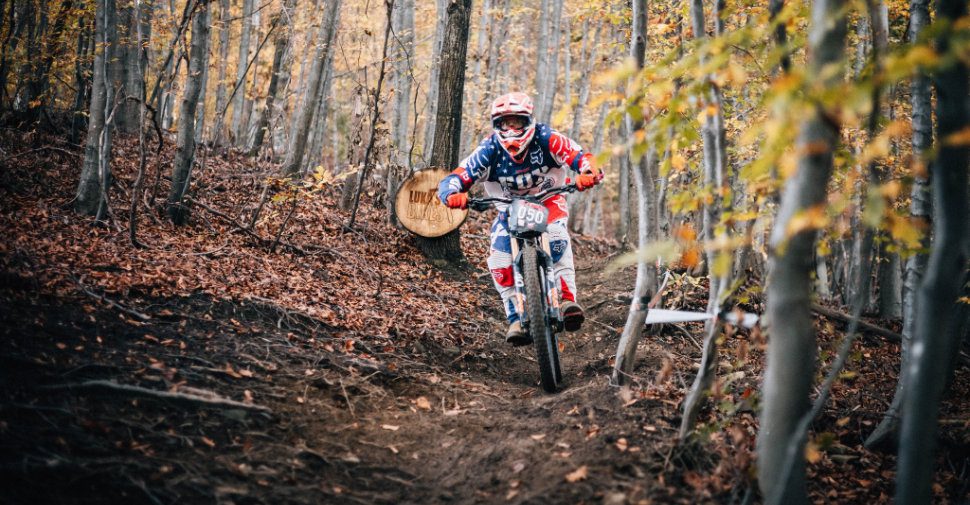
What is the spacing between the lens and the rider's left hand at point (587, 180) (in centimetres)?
508

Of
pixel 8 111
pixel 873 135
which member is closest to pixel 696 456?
pixel 873 135

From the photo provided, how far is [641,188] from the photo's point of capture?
4414mm

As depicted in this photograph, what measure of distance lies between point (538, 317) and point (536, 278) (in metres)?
0.31

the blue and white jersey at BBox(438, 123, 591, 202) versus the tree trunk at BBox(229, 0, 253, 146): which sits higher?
the tree trunk at BBox(229, 0, 253, 146)

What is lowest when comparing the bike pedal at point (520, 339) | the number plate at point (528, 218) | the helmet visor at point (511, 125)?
the bike pedal at point (520, 339)

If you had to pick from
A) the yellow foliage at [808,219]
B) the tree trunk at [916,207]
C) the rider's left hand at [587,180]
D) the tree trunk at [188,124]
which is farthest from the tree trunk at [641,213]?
the tree trunk at [188,124]

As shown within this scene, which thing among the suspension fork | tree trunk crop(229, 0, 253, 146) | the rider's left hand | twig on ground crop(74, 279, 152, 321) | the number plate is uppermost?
tree trunk crop(229, 0, 253, 146)

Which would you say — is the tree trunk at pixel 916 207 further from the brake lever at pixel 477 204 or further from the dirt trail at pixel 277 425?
the brake lever at pixel 477 204

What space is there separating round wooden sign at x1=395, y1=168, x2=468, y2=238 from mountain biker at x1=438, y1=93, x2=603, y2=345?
9.05 ft

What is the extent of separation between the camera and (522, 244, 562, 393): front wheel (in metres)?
4.91

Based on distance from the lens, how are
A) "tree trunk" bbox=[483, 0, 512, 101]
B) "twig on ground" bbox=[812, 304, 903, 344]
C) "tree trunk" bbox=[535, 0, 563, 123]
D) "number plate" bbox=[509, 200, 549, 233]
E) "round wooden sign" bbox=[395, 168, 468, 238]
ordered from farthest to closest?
"tree trunk" bbox=[483, 0, 512, 101] → "tree trunk" bbox=[535, 0, 563, 123] → "round wooden sign" bbox=[395, 168, 468, 238] → "twig on ground" bbox=[812, 304, 903, 344] → "number plate" bbox=[509, 200, 549, 233]

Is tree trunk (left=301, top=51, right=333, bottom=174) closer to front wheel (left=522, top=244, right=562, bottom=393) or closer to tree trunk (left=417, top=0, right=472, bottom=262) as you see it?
tree trunk (left=417, top=0, right=472, bottom=262)

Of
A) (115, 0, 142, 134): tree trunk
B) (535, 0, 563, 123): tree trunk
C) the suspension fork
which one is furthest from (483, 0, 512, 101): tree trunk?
the suspension fork

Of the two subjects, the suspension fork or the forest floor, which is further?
the suspension fork
